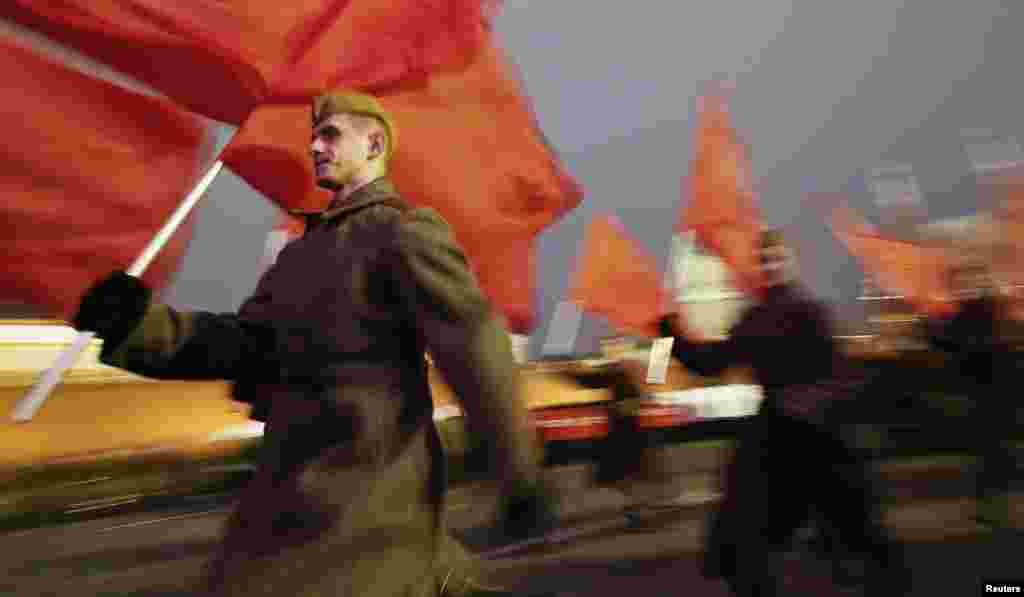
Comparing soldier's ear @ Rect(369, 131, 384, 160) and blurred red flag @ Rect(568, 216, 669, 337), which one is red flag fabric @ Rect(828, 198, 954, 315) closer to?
blurred red flag @ Rect(568, 216, 669, 337)

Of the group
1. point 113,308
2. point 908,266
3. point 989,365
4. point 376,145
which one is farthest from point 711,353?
point 908,266

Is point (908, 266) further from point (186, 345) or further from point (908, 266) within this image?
point (186, 345)

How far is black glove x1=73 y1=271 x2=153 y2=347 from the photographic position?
1.43m

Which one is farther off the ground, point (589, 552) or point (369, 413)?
point (369, 413)

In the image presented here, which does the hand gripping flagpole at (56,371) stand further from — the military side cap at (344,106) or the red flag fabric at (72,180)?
the military side cap at (344,106)

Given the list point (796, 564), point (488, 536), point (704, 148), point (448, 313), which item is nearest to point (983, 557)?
point (796, 564)

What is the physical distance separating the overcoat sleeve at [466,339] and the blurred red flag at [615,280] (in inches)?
224

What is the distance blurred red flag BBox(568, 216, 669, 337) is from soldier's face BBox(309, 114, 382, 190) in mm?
5473

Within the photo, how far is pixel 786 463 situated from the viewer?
317cm

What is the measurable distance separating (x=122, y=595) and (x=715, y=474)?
6085 millimetres

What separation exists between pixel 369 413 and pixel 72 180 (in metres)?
1.68

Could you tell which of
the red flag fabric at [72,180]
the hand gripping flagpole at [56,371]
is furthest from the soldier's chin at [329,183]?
the red flag fabric at [72,180]

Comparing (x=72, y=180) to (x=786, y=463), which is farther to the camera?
(x=786, y=463)

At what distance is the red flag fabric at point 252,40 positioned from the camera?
2.65 m
